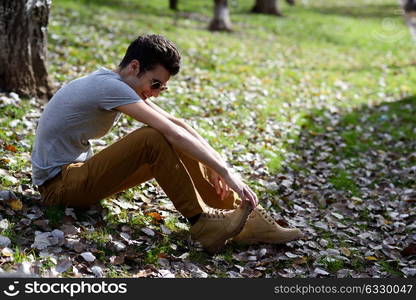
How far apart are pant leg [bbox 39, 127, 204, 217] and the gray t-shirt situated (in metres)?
0.16

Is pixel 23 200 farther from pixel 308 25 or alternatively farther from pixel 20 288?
pixel 308 25

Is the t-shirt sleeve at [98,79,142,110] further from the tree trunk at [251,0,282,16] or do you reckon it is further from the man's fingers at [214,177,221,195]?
the tree trunk at [251,0,282,16]

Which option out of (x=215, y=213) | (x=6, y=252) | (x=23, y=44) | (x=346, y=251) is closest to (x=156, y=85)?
(x=215, y=213)

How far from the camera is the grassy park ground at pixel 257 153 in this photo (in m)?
4.73

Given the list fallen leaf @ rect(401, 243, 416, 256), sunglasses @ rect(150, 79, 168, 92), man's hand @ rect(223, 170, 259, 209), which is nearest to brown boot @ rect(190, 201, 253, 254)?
man's hand @ rect(223, 170, 259, 209)

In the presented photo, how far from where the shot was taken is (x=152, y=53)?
4.49m

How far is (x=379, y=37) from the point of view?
21875 mm

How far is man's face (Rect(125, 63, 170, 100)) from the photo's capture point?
4578mm

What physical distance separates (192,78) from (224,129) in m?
2.77

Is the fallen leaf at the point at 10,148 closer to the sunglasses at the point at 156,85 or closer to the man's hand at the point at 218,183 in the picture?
the sunglasses at the point at 156,85

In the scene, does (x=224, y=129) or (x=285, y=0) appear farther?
(x=285, y=0)

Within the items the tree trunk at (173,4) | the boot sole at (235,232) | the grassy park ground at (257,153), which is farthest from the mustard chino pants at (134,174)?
the tree trunk at (173,4)

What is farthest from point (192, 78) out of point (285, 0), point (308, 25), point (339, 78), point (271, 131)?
point (285, 0)

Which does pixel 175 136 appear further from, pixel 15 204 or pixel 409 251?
pixel 409 251
